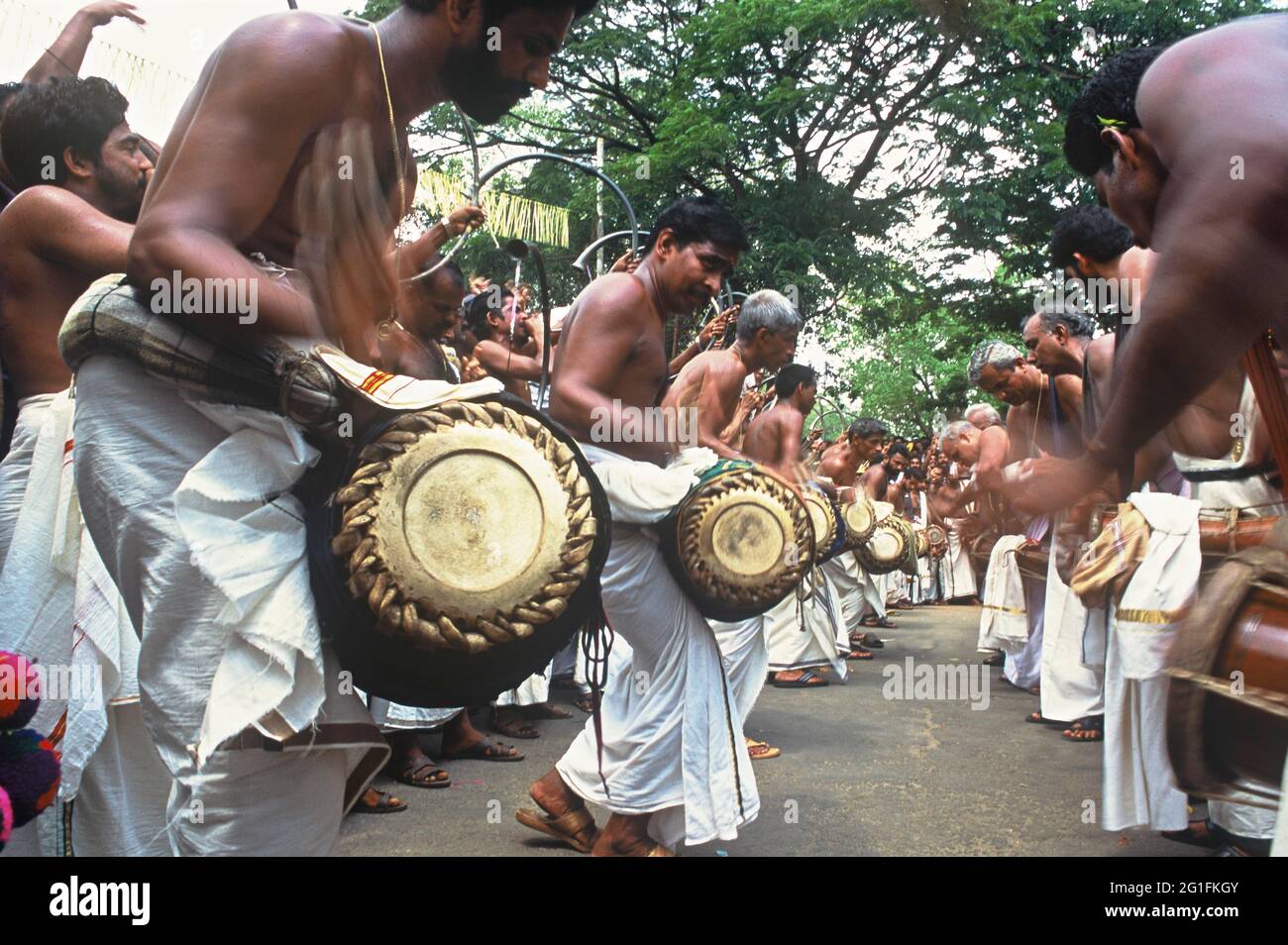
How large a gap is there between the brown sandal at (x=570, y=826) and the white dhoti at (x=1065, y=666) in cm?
319

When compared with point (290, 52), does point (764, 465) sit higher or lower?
lower

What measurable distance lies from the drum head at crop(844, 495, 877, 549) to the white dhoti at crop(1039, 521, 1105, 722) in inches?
140

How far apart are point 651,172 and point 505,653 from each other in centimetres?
1107

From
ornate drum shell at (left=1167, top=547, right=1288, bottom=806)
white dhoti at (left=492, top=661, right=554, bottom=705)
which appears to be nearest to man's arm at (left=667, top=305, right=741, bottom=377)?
white dhoti at (left=492, top=661, right=554, bottom=705)

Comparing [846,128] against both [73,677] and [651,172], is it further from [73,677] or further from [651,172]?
[73,677]

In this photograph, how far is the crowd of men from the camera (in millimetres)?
1386

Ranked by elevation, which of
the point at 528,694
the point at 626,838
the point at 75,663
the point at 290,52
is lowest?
the point at 528,694

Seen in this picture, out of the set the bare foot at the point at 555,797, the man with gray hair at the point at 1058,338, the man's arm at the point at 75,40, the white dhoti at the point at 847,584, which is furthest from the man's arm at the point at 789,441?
the man's arm at the point at 75,40

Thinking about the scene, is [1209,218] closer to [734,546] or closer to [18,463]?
[734,546]

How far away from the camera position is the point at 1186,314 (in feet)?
4.09

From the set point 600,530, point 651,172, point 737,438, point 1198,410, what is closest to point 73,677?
point 600,530

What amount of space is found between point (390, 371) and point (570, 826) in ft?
5.50

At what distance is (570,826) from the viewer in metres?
3.46

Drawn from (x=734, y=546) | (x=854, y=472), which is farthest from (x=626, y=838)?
(x=854, y=472)
